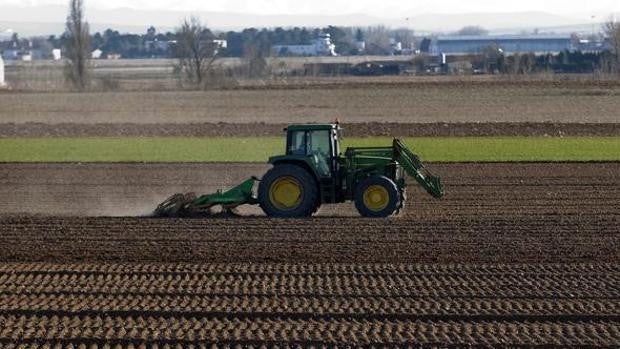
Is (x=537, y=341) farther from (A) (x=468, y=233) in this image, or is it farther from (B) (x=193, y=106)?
(B) (x=193, y=106)

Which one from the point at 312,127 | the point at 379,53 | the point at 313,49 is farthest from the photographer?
the point at 379,53

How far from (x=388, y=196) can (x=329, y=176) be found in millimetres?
1190

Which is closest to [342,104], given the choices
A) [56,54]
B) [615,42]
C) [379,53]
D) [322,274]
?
[322,274]

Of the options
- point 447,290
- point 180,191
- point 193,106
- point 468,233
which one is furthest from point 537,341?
point 193,106

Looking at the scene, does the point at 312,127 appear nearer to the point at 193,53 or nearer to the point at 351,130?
the point at 351,130

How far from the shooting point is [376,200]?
22.7m

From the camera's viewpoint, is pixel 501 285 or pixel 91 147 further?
pixel 91 147

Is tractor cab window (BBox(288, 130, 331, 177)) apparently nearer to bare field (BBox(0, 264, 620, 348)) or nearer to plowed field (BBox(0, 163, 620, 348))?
plowed field (BBox(0, 163, 620, 348))

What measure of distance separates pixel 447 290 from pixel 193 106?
4931cm

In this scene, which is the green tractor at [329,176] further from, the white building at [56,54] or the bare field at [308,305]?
the white building at [56,54]

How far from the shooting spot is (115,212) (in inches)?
1000

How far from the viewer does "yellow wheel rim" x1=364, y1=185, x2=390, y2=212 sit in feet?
Answer: 74.2

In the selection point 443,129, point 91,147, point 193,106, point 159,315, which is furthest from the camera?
point 193,106

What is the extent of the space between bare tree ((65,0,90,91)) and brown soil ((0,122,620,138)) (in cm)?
4013
